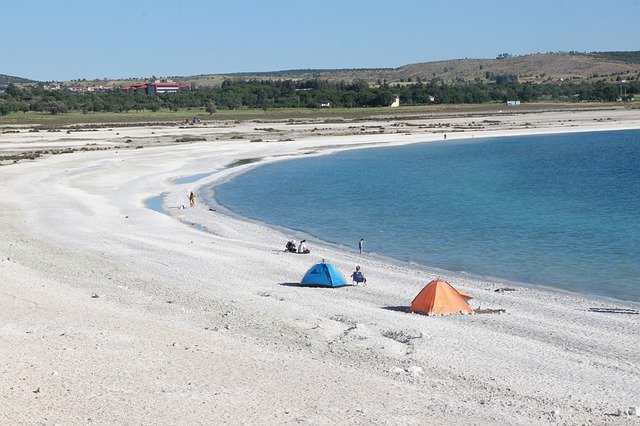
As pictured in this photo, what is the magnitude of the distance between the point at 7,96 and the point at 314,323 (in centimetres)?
13596

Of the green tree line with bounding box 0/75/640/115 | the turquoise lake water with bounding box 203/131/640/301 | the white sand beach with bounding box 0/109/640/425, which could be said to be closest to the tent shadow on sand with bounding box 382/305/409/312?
the white sand beach with bounding box 0/109/640/425

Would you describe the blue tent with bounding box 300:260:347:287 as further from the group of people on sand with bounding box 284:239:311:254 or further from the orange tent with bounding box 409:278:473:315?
the group of people on sand with bounding box 284:239:311:254

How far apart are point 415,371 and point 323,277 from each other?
7402 millimetres

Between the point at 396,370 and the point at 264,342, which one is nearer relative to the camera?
the point at 396,370

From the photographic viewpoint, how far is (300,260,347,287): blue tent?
71.7 ft

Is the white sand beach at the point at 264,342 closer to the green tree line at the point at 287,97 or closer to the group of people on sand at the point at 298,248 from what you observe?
the group of people on sand at the point at 298,248

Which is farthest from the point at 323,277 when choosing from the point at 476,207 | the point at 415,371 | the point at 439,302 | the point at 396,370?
the point at 476,207

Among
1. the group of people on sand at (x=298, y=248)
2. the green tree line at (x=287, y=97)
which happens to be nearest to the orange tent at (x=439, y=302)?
the group of people on sand at (x=298, y=248)

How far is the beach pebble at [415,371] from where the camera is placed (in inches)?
574

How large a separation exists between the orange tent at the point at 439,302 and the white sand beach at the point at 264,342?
0.26 meters

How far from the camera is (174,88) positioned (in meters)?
183

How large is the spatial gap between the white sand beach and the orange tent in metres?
0.26

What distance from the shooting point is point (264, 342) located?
16406 millimetres

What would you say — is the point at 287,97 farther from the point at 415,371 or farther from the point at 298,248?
the point at 415,371
